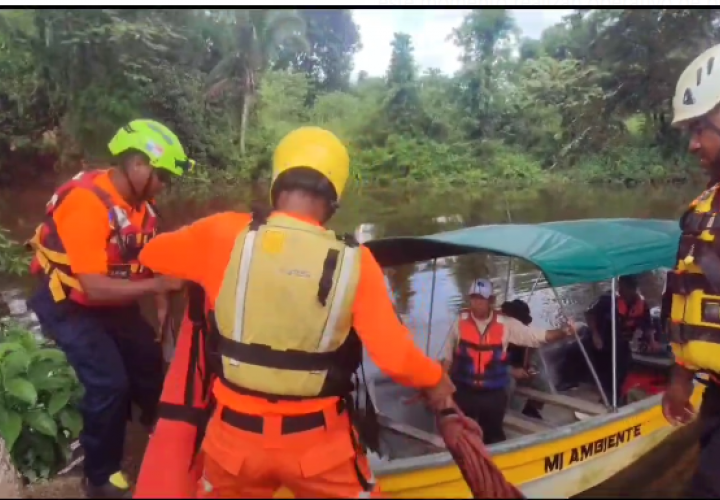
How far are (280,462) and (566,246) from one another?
1.62 metres

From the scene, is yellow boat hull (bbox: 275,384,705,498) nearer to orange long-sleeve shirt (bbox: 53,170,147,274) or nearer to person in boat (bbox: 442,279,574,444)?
person in boat (bbox: 442,279,574,444)

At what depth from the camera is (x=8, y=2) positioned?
2133mm

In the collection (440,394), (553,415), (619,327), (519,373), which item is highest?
(440,394)

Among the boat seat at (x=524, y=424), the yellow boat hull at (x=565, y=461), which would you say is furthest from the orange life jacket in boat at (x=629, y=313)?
the boat seat at (x=524, y=424)

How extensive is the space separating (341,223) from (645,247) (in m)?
1.40

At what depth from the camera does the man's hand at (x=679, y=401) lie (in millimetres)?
1792

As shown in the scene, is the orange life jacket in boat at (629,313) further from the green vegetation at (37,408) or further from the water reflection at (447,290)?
the green vegetation at (37,408)

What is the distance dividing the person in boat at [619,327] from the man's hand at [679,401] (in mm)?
1640

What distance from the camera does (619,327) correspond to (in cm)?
369

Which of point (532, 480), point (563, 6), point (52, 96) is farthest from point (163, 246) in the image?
point (532, 480)

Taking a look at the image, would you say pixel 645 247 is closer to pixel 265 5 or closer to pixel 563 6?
pixel 563 6

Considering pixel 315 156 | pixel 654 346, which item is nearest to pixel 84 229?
pixel 315 156

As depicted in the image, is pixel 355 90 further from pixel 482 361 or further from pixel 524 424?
pixel 524 424

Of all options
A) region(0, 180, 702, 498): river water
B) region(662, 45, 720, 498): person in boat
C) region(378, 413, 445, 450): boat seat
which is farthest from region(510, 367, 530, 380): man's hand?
region(662, 45, 720, 498): person in boat
